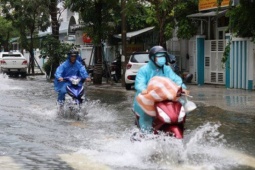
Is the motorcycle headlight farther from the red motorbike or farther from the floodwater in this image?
the red motorbike

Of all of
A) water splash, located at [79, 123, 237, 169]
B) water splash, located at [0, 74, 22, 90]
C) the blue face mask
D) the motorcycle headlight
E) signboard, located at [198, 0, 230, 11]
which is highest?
signboard, located at [198, 0, 230, 11]

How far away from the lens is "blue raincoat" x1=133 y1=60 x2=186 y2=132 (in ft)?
25.6

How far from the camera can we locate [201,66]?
80.5 ft

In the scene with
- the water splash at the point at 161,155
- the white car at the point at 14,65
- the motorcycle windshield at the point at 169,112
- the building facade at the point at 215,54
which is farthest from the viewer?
the white car at the point at 14,65

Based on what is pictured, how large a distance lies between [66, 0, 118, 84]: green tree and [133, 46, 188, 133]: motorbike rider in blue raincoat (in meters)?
18.6

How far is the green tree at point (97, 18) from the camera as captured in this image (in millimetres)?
26688

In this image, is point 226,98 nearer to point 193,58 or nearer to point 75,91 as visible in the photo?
point 75,91

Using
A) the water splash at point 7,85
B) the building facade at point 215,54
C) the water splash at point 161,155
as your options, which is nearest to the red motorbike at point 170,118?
the water splash at point 161,155

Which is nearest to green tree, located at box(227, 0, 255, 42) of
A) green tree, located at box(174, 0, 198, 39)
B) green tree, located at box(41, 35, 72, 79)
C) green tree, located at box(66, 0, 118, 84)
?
green tree, located at box(174, 0, 198, 39)

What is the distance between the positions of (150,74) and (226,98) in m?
10.1

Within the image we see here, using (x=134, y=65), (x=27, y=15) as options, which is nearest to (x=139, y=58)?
(x=134, y=65)

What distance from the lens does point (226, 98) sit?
1767cm

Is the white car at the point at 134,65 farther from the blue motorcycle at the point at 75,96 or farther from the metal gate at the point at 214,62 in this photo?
the blue motorcycle at the point at 75,96

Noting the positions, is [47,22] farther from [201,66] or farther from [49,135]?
[49,135]
